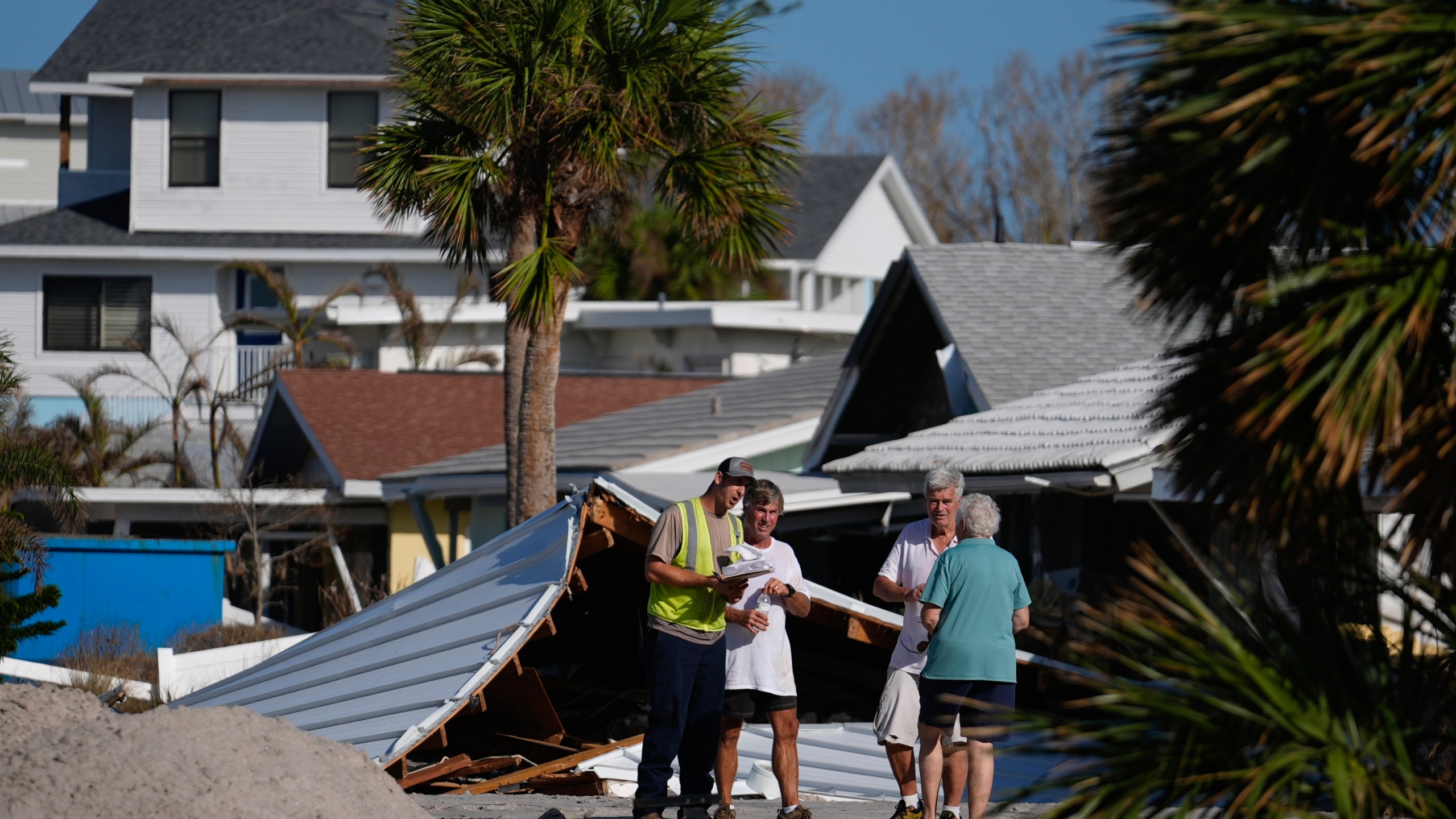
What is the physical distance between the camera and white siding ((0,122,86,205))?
4200cm

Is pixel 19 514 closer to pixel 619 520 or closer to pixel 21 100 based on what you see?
pixel 619 520

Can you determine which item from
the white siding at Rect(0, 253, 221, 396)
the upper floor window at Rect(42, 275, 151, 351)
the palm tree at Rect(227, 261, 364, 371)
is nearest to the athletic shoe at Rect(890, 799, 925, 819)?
the palm tree at Rect(227, 261, 364, 371)

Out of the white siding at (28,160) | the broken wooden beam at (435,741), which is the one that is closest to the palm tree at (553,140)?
the broken wooden beam at (435,741)

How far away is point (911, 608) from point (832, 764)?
3200 millimetres

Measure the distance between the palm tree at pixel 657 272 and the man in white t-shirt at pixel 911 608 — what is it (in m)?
24.6

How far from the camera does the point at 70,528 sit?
2072cm

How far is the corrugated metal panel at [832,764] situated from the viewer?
10594 millimetres

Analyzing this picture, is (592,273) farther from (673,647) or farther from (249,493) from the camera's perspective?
(673,647)

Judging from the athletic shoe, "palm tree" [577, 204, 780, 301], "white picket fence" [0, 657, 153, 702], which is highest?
"palm tree" [577, 204, 780, 301]

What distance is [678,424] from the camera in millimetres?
20906

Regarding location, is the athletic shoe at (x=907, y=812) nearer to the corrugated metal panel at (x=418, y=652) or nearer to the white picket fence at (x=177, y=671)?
the corrugated metal panel at (x=418, y=652)

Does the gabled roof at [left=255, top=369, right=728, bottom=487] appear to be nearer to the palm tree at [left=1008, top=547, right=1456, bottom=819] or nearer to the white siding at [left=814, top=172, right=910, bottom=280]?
the white siding at [left=814, top=172, right=910, bottom=280]

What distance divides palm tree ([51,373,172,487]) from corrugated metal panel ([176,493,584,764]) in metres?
11.9

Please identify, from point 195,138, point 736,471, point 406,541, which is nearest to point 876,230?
point 195,138
